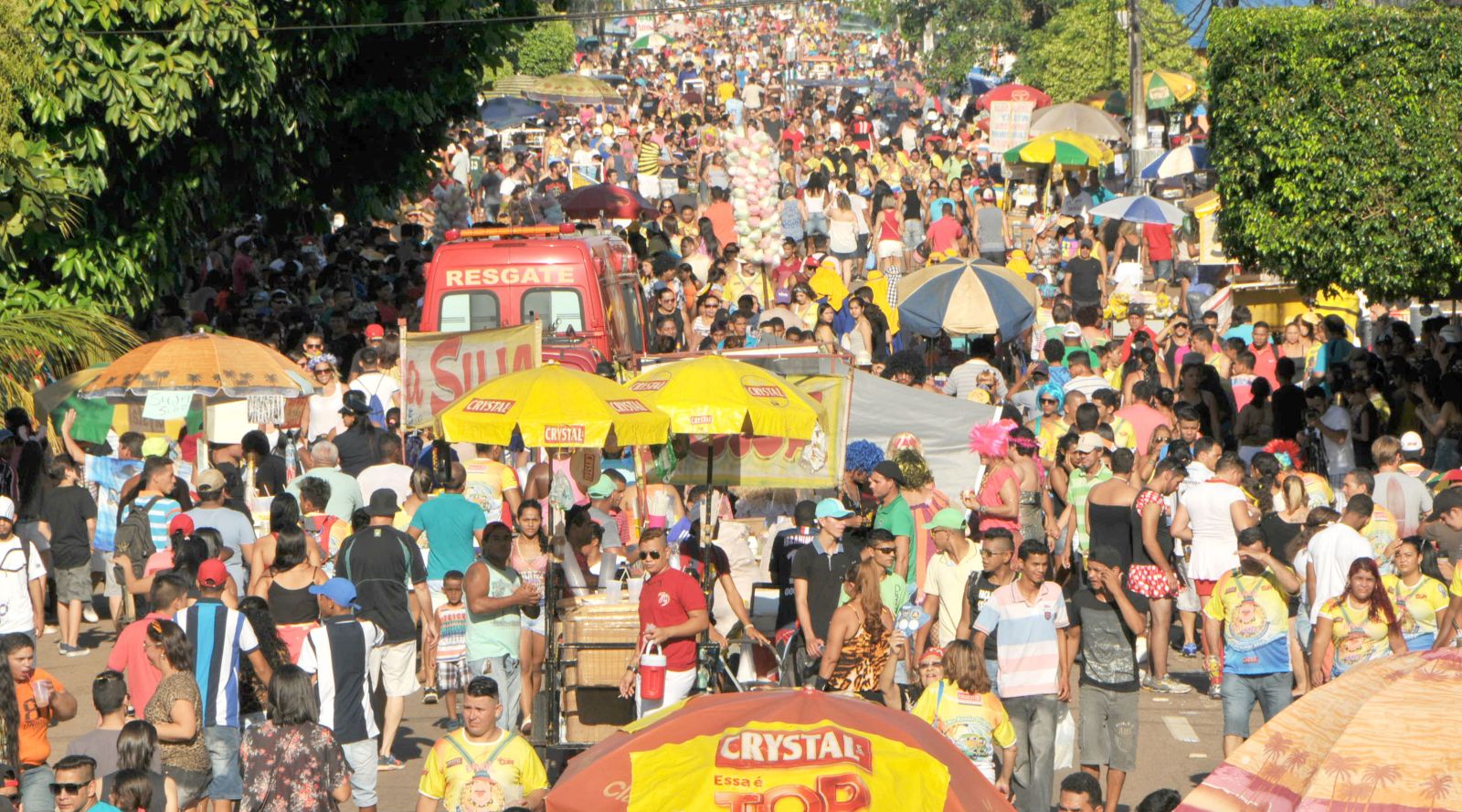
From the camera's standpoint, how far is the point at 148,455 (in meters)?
14.2

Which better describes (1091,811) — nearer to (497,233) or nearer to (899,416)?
(899,416)

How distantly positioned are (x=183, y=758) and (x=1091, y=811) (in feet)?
13.6

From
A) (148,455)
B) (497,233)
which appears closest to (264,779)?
(148,455)

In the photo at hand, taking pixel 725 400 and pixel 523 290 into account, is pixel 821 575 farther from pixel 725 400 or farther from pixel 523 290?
pixel 523 290

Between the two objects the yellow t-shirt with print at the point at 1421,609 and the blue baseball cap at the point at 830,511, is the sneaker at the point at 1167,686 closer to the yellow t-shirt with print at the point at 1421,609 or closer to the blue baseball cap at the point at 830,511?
the yellow t-shirt with print at the point at 1421,609

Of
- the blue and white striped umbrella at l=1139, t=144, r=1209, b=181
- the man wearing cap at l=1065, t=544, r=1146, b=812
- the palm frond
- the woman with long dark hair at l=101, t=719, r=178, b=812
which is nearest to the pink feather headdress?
the man wearing cap at l=1065, t=544, r=1146, b=812

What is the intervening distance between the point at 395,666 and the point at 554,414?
1.99m

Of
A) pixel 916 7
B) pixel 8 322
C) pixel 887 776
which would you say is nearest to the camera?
pixel 887 776

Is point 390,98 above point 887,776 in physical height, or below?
above

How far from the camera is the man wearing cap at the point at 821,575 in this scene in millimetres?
11383

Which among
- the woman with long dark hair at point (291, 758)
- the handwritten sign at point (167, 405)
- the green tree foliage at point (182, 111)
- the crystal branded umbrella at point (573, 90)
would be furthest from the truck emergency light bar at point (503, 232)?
the crystal branded umbrella at point (573, 90)

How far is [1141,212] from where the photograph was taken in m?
24.8

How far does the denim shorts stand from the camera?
9648mm

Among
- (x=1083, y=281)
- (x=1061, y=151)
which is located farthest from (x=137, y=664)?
(x=1061, y=151)
